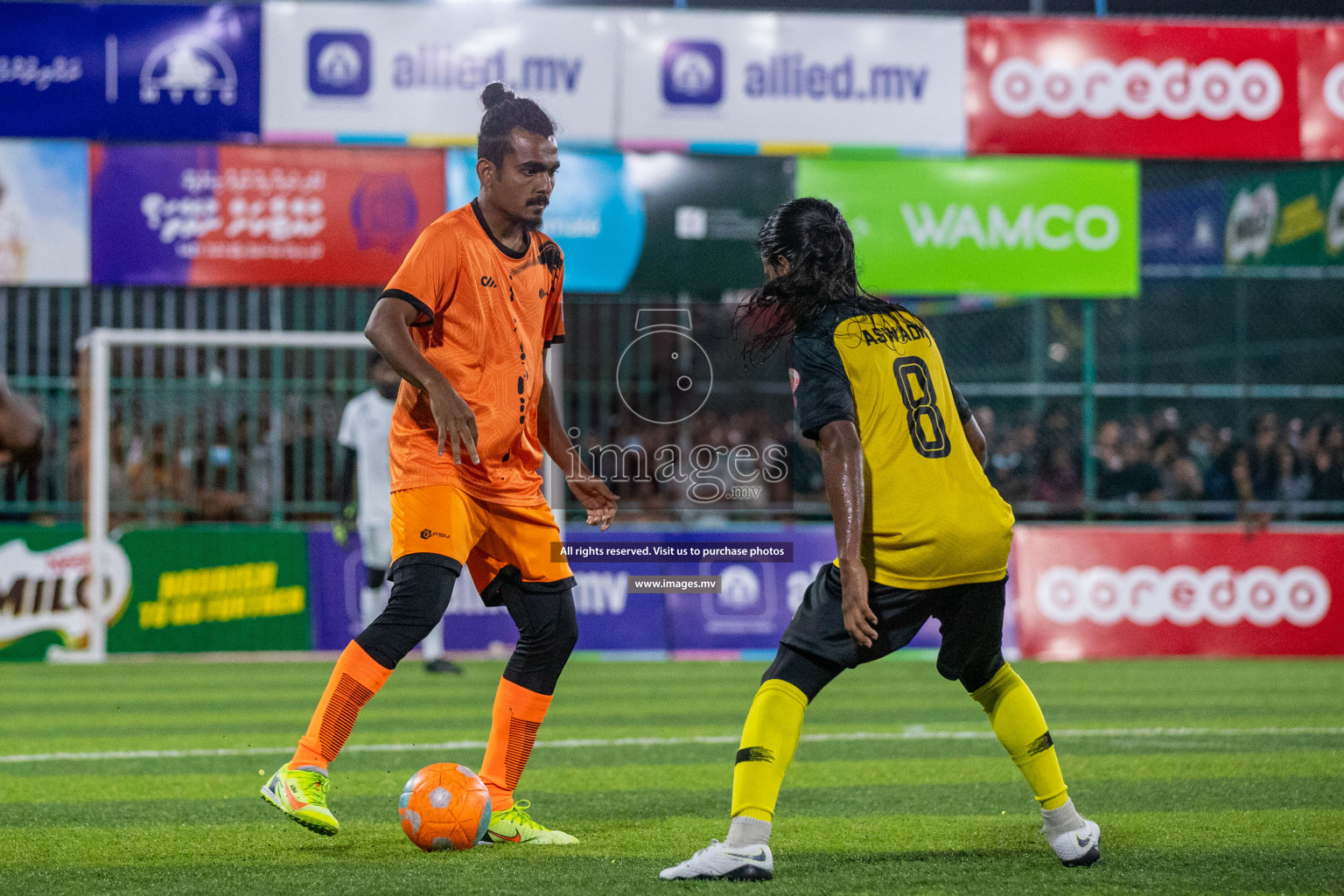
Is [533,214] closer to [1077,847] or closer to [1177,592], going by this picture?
[1077,847]

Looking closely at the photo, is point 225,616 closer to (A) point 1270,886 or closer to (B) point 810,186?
(B) point 810,186

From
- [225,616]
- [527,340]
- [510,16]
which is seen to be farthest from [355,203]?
[527,340]

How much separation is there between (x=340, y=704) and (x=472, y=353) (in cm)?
113

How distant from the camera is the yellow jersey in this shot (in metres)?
4.16

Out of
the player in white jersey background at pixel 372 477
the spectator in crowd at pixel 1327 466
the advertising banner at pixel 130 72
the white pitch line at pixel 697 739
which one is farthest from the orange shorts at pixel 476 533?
the spectator in crowd at pixel 1327 466

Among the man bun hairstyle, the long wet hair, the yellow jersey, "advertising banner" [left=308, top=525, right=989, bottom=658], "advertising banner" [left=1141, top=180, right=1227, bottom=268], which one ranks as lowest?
"advertising banner" [left=308, top=525, right=989, bottom=658]

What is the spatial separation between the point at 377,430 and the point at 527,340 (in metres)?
6.50

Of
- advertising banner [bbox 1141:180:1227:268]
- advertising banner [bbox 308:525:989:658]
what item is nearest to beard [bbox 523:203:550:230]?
advertising banner [bbox 308:525:989:658]

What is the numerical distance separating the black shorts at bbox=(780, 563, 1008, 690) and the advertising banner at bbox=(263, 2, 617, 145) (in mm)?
9437

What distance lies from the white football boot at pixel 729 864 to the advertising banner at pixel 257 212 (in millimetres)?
9540

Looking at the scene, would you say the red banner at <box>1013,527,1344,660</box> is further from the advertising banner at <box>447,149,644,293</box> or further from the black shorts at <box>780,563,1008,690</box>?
the black shorts at <box>780,563,1008,690</box>

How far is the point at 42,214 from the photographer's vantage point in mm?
12953

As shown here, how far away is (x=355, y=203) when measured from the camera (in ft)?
43.5

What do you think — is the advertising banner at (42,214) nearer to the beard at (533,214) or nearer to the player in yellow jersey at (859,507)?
the beard at (533,214)
